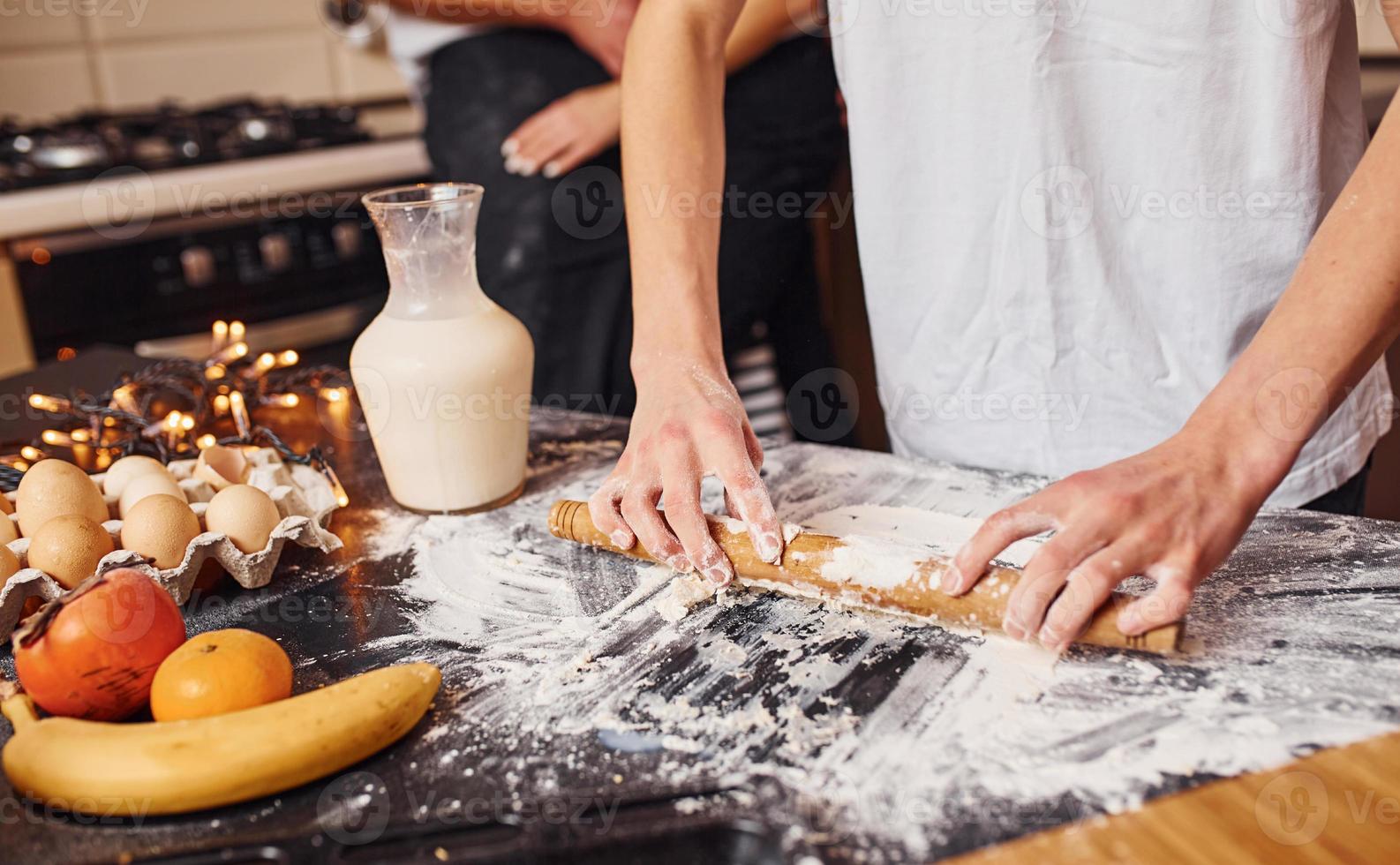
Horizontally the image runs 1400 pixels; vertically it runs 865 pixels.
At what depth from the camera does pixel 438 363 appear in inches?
40.5

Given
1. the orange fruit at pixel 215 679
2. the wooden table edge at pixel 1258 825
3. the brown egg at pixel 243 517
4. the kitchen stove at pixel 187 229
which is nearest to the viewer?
the wooden table edge at pixel 1258 825

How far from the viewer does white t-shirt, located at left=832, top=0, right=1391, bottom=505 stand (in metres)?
1.01

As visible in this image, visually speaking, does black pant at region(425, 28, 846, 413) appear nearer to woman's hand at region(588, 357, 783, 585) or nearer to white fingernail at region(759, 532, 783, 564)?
woman's hand at region(588, 357, 783, 585)

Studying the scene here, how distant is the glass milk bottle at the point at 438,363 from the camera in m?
1.03

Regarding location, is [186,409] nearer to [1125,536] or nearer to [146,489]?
[146,489]

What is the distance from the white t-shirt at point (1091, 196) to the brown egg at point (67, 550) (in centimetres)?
79

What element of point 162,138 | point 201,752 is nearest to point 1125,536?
point 201,752

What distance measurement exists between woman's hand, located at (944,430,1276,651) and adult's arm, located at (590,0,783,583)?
0.19 meters

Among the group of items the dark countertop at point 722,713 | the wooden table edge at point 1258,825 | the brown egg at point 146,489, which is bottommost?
the wooden table edge at point 1258,825

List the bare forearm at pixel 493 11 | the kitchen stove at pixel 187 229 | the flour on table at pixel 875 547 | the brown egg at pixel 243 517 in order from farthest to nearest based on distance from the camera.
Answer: the kitchen stove at pixel 187 229 → the bare forearm at pixel 493 11 → the brown egg at pixel 243 517 → the flour on table at pixel 875 547

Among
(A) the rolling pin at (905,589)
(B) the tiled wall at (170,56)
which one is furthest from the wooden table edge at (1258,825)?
(B) the tiled wall at (170,56)

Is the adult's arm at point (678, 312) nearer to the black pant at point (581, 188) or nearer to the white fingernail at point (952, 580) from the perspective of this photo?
the white fingernail at point (952, 580)

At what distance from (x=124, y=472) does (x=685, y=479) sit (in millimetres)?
516

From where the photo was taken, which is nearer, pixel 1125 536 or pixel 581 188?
pixel 1125 536
